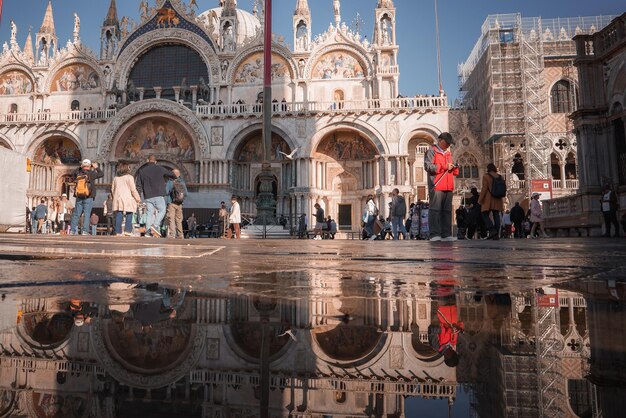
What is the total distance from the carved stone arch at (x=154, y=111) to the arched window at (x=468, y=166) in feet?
37.6

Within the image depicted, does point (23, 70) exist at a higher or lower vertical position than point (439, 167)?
higher

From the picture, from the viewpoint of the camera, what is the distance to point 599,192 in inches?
437

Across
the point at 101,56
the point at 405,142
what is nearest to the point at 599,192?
the point at 405,142

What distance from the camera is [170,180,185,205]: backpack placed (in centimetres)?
851

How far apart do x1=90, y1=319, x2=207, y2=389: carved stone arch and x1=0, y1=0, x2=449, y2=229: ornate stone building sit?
18.8 m

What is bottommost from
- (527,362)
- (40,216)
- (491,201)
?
(527,362)

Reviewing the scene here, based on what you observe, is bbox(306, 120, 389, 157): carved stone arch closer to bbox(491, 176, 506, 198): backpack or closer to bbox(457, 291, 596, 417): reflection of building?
bbox(491, 176, 506, 198): backpack

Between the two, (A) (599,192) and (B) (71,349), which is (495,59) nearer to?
(A) (599,192)

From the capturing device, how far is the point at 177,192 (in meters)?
8.62

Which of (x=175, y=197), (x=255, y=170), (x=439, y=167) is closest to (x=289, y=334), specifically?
(x=439, y=167)

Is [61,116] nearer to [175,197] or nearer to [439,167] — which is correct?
[175,197]

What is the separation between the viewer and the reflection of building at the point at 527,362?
1.80ft

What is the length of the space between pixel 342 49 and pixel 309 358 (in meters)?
22.2

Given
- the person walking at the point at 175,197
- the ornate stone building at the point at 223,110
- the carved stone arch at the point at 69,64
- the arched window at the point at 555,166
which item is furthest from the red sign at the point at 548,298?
the carved stone arch at the point at 69,64
